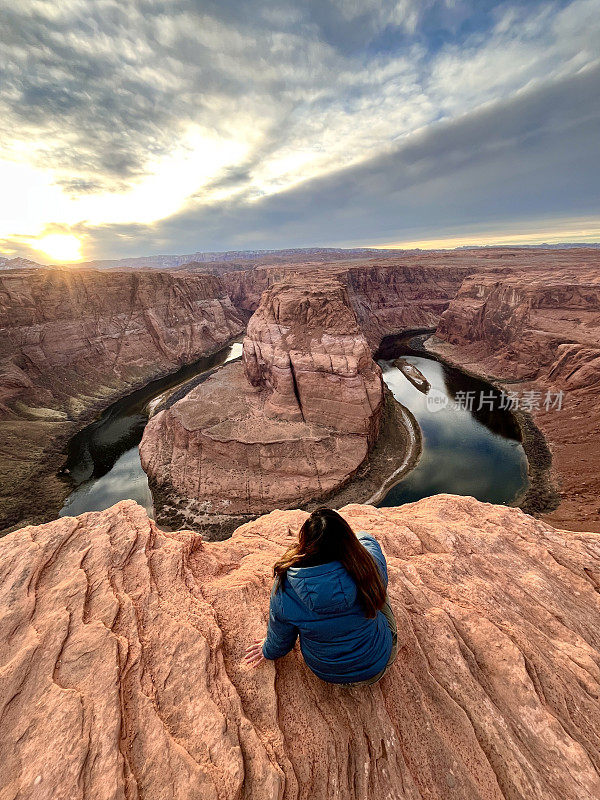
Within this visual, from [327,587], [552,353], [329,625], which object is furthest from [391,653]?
[552,353]

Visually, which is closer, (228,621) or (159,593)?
(228,621)

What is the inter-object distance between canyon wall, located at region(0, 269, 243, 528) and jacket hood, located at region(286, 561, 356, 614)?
34470mm

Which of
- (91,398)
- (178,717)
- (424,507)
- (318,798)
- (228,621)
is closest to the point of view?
(318,798)

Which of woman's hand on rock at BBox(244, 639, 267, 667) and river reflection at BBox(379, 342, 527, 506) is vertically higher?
woman's hand on rock at BBox(244, 639, 267, 667)

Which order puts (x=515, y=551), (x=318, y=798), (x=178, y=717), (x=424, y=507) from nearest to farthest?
(x=318, y=798), (x=178, y=717), (x=515, y=551), (x=424, y=507)

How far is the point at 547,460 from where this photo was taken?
30547 mm

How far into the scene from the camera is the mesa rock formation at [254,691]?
3.13 metres

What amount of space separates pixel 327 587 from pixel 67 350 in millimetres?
61581

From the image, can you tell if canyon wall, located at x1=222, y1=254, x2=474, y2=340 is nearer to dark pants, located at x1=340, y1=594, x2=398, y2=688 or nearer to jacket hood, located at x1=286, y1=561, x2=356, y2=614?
dark pants, located at x1=340, y1=594, x2=398, y2=688

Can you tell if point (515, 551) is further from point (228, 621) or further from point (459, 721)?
point (228, 621)

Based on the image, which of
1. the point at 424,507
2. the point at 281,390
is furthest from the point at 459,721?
the point at 281,390

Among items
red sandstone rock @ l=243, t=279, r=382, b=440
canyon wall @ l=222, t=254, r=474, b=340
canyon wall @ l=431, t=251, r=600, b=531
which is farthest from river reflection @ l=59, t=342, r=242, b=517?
canyon wall @ l=222, t=254, r=474, b=340

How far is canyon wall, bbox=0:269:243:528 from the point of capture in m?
35.3

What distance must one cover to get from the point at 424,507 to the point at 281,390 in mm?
23960
